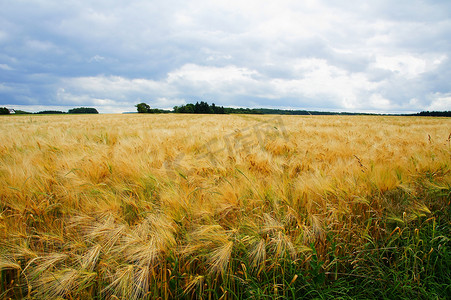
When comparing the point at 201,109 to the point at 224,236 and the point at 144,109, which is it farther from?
the point at 224,236

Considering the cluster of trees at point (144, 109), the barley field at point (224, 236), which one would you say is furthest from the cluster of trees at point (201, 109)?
the barley field at point (224, 236)

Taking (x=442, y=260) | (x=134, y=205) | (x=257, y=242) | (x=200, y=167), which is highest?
(x=200, y=167)

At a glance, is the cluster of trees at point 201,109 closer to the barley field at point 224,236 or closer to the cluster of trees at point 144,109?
the cluster of trees at point 144,109

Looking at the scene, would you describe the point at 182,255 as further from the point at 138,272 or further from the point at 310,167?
the point at 310,167

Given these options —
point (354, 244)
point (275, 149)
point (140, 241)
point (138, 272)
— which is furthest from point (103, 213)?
point (275, 149)

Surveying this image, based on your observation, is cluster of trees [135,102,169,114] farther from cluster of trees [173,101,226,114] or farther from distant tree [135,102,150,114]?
cluster of trees [173,101,226,114]

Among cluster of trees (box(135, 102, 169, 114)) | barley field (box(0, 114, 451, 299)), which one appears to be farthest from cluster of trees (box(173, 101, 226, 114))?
barley field (box(0, 114, 451, 299))

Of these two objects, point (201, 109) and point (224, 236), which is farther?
point (201, 109)

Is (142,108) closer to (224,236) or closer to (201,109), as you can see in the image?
(201,109)

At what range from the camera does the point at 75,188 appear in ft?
5.65

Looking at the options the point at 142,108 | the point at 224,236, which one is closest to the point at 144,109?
the point at 142,108

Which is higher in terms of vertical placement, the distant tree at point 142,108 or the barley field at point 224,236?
the distant tree at point 142,108

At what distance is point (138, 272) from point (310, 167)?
6.96ft

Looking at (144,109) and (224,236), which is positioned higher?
(144,109)
